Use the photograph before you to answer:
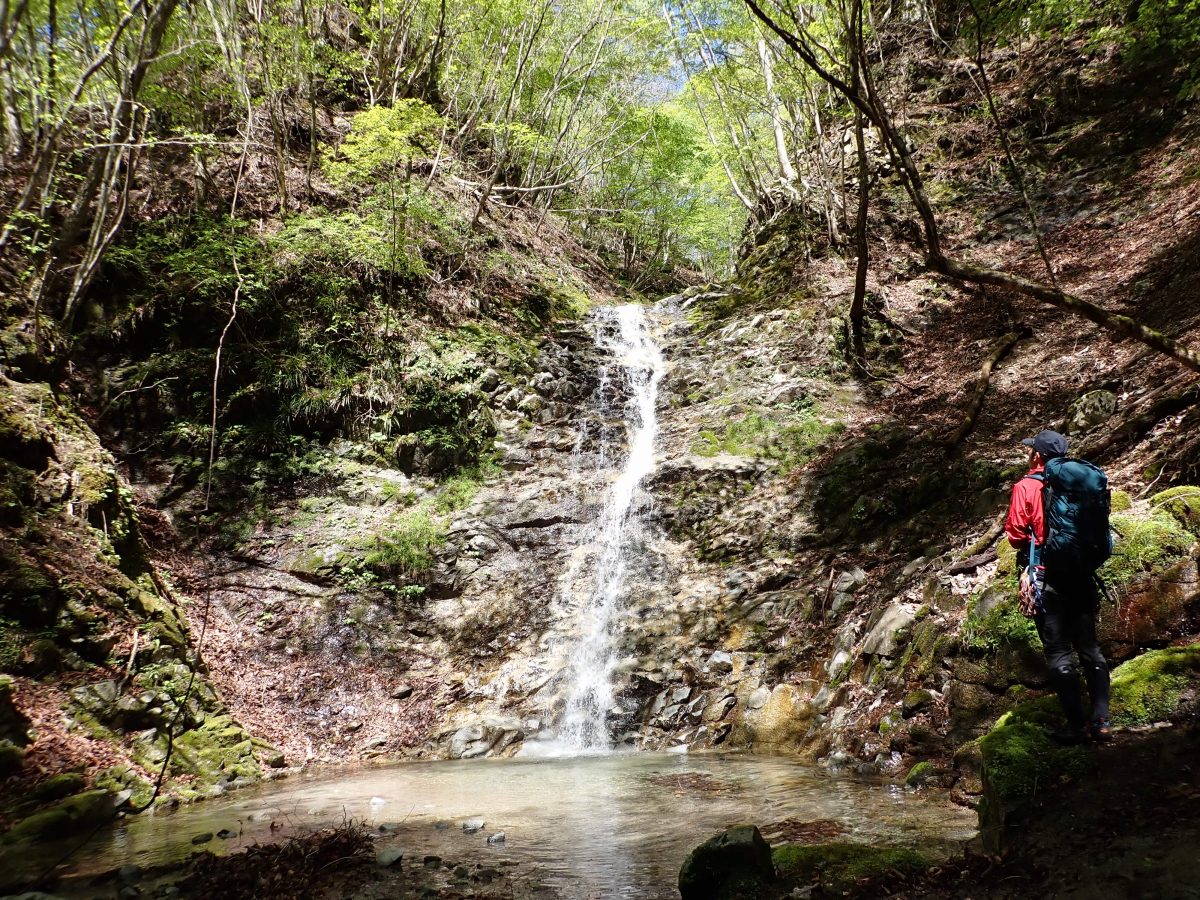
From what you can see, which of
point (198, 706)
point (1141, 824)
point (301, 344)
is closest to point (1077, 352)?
point (1141, 824)

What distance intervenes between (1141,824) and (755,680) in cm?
520

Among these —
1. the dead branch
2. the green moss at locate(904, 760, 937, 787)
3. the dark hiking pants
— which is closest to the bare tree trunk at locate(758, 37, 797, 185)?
the dead branch

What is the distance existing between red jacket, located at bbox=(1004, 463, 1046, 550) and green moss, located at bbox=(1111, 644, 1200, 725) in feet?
3.00

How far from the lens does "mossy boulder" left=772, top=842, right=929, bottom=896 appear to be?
9.45 ft

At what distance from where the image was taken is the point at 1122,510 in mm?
5109

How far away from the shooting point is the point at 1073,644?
12.1 ft

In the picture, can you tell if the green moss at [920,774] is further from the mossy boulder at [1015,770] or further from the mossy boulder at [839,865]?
the mossy boulder at [839,865]

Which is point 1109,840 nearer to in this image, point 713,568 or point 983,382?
point 713,568

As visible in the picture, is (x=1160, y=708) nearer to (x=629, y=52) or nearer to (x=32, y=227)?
(x=32, y=227)

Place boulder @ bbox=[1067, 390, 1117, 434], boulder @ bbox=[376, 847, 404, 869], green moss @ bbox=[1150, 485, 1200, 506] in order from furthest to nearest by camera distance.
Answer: boulder @ bbox=[1067, 390, 1117, 434] → green moss @ bbox=[1150, 485, 1200, 506] → boulder @ bbox=[376, 847, 404, 869]

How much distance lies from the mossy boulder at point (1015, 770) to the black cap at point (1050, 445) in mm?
1712

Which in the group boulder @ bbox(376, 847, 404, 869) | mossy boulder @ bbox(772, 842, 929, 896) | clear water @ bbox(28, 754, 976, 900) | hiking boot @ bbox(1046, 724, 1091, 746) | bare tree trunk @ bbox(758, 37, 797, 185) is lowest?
clear water @ bbox(28, 754, 976, 900)

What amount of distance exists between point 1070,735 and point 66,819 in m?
6.67

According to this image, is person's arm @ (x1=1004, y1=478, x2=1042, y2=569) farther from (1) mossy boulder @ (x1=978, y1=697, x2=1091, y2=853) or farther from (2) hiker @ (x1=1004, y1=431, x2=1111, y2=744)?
(1) mossy boulder @ (x1=978, y1=697, x2=1091, y2=853)
